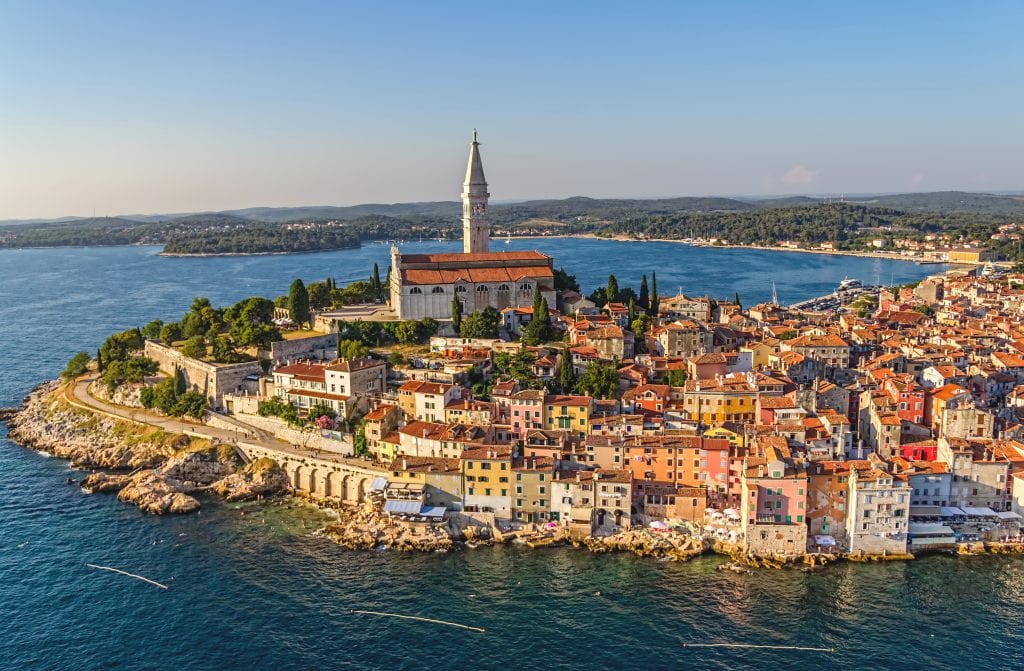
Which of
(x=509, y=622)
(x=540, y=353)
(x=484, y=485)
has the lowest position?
(x=509, y=622)

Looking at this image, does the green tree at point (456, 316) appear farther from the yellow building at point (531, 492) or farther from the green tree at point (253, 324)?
the yellow building at point (531, 492)

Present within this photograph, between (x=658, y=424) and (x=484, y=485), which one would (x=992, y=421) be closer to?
(x=658, y=424)

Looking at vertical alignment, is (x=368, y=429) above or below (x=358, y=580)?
above

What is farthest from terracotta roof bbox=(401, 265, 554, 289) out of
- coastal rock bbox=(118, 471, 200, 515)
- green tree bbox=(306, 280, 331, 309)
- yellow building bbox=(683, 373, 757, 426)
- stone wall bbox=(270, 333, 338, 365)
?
coastal rock bbox=(118, 471, 200, 515)

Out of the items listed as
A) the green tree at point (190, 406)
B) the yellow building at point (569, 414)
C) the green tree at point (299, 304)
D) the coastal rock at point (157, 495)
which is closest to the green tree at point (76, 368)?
the green tree at point (190, 406)

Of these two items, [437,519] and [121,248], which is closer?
[437,519]

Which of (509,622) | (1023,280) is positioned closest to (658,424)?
(509,622)
